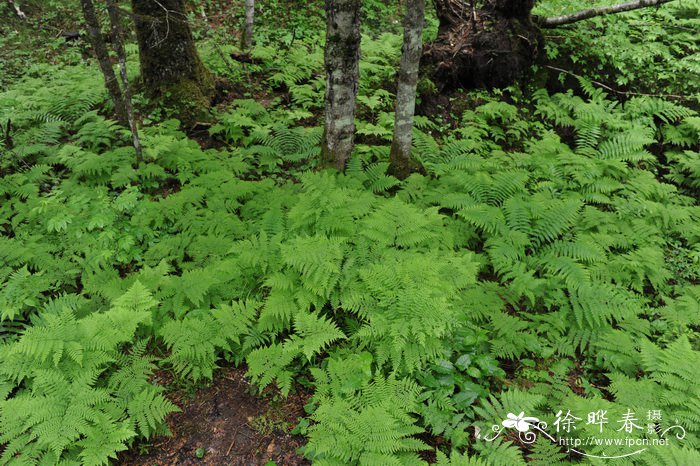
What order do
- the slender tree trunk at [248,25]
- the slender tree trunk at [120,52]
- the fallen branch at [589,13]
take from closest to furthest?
the slender tree trunk at [120,52]
the fallen branch at [589,13]
the slender tree trunk at [248,25]

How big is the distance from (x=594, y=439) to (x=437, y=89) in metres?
7.04

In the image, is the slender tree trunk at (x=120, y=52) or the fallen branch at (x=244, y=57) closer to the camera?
the slender tree trunk at (x=120, y=52)

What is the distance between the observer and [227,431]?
3.44m

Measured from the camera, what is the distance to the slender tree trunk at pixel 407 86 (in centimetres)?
523

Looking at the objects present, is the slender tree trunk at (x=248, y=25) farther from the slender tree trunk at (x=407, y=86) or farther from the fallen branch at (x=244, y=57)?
the slender tree trunk at (x=407, y=86)

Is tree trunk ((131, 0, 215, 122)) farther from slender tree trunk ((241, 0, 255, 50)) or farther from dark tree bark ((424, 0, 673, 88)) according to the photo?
dark tree bark ((424, 0, 673, 88))

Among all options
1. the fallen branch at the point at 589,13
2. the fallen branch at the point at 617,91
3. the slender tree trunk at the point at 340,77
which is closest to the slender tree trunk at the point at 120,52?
the slender tree trunk at the point at 340,77

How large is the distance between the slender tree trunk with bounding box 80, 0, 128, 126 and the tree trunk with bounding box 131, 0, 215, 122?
3.04ft

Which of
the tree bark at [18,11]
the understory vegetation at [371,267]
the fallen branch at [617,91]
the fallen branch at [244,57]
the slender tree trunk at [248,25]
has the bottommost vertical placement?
the understory vegetation at [371,267]

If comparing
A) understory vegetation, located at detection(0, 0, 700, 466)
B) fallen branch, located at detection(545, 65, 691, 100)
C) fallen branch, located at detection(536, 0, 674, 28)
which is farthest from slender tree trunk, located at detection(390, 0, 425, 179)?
fallen branch, located at detection(536, 0, 674, 28)

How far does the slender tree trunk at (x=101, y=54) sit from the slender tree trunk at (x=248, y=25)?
444 centimetres

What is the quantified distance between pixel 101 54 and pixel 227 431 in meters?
6.04

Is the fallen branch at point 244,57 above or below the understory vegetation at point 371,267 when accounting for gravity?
above

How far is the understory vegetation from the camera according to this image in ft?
10.9
